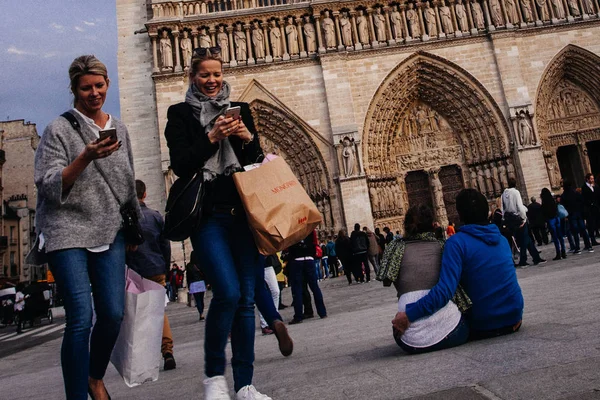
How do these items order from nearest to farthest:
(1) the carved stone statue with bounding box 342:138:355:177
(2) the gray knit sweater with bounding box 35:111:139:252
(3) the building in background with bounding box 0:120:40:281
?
(2) the gray knit sweater with bounding box 35:111:139:252, (1) the carved stone statue with bounding box 342:138:355:177, (3) the building in background with bounding box 0:120:40:281

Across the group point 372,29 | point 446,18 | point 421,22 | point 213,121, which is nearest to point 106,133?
point 213,121

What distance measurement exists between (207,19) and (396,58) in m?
7.71

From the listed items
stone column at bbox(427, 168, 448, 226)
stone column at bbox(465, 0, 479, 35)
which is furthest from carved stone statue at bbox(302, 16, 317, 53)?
stone column at bbox(427, 168, 448, 226)

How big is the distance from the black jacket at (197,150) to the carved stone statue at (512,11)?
20569 millimetres

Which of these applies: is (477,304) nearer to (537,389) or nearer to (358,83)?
(537,389)

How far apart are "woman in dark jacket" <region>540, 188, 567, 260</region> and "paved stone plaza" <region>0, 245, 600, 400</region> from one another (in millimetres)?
4580

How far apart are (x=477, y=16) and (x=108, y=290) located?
829 inches

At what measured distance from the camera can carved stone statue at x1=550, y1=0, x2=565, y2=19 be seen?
20.2 m

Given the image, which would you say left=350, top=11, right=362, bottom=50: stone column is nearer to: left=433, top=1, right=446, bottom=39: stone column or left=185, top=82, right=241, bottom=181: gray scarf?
left=433, top=1, right=446, bottom=39: stone column

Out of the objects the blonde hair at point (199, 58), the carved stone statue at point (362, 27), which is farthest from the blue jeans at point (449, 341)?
the carved stone statue at point (362, 27)

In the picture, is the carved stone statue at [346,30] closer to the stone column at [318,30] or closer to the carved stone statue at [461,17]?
the stone column at [318,30]

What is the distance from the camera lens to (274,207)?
8.11ft

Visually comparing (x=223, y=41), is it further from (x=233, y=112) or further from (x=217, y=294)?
(x=217, y=294)

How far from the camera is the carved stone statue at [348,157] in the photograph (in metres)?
18.6
